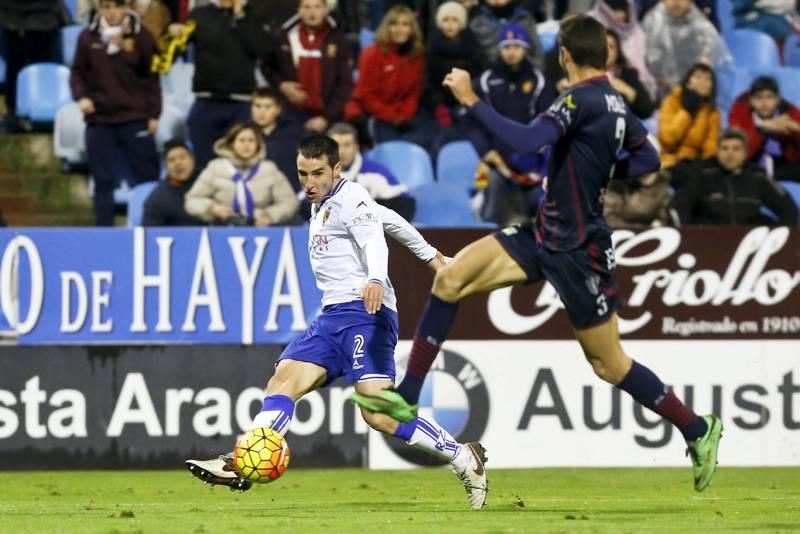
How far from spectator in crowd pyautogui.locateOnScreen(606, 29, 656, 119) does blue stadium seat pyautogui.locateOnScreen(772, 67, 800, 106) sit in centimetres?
180

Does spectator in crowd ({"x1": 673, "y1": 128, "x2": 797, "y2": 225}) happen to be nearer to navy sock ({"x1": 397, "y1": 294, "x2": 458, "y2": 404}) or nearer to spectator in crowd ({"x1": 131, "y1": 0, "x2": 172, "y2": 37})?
spectator in crowd ({"x1": 131, "y1": 0, "x2": 172, "y2": 37})

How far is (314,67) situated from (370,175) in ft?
5.28

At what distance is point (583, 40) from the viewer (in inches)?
324

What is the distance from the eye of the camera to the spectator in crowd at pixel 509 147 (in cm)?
1409

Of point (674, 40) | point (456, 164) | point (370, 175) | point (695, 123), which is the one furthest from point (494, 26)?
point (370, 175)

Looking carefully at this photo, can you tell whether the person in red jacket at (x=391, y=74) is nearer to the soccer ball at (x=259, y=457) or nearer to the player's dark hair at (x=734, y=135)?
the player's dark hair at (x=734, y=135)

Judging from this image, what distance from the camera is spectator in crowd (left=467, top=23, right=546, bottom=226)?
14086mm

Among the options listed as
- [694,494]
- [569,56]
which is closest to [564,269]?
[569,56]

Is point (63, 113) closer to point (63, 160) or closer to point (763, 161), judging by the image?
point (63, 160)

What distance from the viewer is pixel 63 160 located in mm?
15062

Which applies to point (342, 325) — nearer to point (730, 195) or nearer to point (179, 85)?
point (730, 195)

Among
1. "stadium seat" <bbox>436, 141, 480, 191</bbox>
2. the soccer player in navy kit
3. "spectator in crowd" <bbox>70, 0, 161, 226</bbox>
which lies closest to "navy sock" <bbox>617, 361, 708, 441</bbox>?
the soccer player in navy kit

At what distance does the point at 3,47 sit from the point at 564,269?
857 cm

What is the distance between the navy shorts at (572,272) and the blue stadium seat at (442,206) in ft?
19.2
